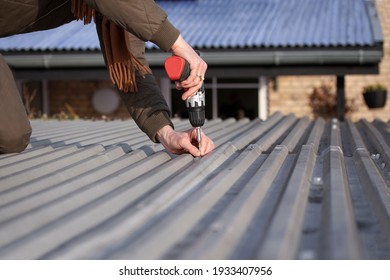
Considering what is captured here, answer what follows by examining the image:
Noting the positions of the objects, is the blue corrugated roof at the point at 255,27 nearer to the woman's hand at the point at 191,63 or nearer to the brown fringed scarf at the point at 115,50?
the brown fringed scarf at the point at 115,50

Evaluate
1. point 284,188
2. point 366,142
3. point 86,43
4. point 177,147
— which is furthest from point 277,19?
point 284,188

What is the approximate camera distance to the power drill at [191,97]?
2.47 meters

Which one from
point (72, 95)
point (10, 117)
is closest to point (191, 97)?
point (10, 117)

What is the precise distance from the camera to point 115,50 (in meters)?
2.84

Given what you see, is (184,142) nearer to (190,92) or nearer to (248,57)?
(190,92)

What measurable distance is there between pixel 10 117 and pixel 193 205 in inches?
53.6

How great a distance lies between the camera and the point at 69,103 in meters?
14.4

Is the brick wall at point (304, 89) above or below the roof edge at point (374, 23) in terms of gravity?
below

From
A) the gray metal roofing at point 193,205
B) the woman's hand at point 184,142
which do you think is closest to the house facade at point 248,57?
the gray metal roofing at point 193,205

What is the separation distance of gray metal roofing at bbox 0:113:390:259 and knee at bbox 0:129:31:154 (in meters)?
A: 0.06

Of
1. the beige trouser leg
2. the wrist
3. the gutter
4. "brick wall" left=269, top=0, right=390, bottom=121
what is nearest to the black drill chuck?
the wrist

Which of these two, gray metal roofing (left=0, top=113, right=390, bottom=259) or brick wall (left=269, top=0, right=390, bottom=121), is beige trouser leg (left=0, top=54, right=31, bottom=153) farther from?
brick wall (left=269, top=0, right=390, bottom=121)

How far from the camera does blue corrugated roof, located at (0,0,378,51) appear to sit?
948cm

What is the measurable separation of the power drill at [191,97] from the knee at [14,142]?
2.68ft
